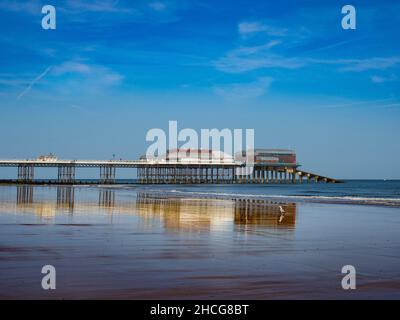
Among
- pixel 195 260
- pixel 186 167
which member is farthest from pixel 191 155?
pixel 195 260

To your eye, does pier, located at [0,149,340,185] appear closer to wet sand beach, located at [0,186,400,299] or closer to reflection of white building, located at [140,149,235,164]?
reflection of white building, located at [140,149,235,164]

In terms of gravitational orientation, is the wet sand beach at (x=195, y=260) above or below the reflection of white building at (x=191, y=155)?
below

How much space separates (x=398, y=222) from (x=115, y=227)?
946 centimetres

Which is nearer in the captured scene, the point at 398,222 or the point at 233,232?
the point at 233,232

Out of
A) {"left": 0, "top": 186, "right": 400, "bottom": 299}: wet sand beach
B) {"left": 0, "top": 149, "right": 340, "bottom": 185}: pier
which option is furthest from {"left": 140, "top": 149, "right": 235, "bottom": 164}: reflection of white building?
{"left": 0, "top": 186, "right": 400, "bottom": 299}: wet sand beach

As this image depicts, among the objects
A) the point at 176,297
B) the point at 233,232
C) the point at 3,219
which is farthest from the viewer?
the point at 3,219

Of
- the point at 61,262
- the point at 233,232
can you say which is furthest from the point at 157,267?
the point at 233,232

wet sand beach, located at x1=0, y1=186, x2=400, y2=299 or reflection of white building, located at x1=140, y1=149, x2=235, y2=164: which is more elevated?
reflection of white building, located at x1=140, y1=149, x2=235, y2=164

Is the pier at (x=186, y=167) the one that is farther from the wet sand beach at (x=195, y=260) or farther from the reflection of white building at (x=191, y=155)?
the wet sand beach at (x=195, y=260)

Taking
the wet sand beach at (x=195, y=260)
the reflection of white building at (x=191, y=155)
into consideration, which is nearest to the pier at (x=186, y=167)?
the reflection of white building at (x=191, y=155)

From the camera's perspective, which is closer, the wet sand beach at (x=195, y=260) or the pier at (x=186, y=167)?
the wet sand beach at (x=195, y=260)

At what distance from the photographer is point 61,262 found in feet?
28.9
